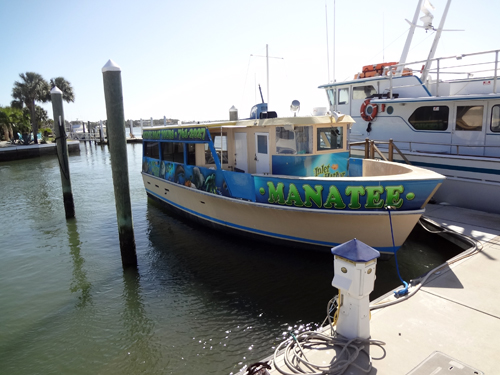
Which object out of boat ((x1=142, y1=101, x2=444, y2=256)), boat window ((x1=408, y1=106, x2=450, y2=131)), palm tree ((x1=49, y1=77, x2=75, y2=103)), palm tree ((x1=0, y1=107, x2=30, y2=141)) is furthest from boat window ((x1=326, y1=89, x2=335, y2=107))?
palm tree ((x1=49, y1=77, x2=75, y2=103))

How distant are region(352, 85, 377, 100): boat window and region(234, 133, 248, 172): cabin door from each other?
7342mm

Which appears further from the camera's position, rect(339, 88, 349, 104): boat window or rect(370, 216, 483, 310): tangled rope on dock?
rect(339, 88, 349, 104): boat window

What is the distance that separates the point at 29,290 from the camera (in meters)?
7.58

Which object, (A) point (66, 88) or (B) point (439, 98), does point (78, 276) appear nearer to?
(B) point (439, 98)

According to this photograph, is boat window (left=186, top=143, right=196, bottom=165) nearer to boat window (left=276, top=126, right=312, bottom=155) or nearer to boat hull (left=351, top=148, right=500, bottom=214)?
boat window (left=276, top=126, right=312, bottom=155)

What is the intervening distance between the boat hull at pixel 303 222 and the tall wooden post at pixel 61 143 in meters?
4.48

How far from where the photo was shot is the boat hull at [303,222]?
7.14m

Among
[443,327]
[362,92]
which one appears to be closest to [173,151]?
[362,92]

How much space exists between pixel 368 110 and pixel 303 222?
797 centimetres

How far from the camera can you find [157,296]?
7117mm

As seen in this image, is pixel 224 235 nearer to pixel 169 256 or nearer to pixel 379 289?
pixel 169 256

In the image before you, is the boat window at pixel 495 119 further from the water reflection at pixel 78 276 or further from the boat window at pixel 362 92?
the water reflection at pixel 78 276

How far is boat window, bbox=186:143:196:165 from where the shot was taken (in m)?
10.7

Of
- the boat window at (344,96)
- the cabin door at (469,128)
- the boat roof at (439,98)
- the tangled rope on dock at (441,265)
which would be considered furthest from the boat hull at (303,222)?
the boat window at (344,96)
